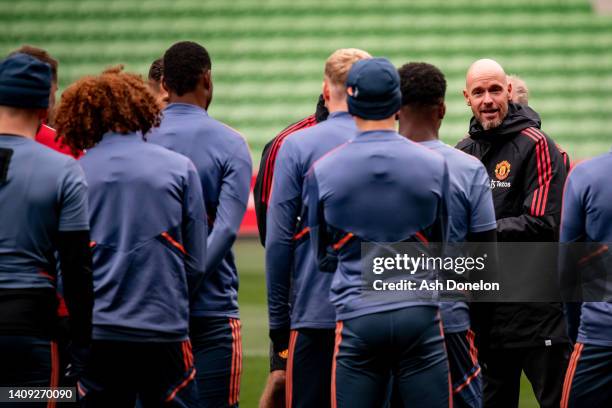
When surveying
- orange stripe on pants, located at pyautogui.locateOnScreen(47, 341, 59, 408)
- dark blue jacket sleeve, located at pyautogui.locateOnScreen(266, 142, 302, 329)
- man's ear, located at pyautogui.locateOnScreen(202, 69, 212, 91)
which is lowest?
orange stripe on pants, located at pyautogui.locateOnScreen(47, 341, 59, 408)

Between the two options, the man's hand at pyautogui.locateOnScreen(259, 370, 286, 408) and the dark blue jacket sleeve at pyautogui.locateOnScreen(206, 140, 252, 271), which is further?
the man's hand at pyautogui.locateOnScreen(259, 370, 286, 408)

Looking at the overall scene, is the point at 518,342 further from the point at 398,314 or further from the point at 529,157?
the point at 398,314

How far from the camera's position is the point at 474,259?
13.6 ft

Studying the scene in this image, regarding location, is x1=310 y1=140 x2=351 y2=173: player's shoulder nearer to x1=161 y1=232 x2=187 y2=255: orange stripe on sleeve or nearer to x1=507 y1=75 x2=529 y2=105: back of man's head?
x1=161 y1=232 x2=187 y2=255: orange stripe on sleeve

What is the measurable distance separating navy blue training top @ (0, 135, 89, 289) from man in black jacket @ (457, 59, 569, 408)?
92.3 inches

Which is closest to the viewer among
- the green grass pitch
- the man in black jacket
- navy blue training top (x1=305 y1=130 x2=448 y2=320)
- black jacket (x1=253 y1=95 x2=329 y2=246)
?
navy blue training top (x1=305 y1=130 x2=448 y2=320)

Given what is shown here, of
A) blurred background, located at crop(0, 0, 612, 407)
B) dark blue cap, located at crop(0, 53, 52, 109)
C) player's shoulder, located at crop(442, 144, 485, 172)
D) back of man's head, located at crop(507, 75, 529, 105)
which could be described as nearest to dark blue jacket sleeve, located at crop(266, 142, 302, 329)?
player's shoulder, located at crop(442, 144, 485, 172)

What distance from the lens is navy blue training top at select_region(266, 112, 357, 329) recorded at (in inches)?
160

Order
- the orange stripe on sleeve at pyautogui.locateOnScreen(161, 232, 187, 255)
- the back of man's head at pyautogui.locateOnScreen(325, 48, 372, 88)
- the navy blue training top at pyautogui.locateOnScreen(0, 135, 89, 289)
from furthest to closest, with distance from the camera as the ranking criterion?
the back of man's head at pyautogui.locateOnScreen(325, 48, 372, 88), the orange stripe on sleeve at pyautogui.locateOnScreen(161, 232, 187, 255), the navy blue training top at pyautogui.locateOnScreen(0, 135, 89, 289)

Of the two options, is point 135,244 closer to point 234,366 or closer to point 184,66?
point 234,366

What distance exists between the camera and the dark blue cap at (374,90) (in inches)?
142

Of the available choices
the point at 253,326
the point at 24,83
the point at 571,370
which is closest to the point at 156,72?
the point at 24,83

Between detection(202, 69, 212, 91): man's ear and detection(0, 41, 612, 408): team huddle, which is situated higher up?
detection(202, 69, 212, 91): man's ear

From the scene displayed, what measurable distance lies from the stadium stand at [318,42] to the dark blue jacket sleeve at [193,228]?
12.8m
